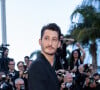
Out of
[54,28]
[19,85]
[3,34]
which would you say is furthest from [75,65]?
[54,28]

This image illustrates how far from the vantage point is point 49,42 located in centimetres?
219

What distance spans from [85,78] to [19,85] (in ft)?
5.14

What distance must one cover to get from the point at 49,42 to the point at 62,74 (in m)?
4.94

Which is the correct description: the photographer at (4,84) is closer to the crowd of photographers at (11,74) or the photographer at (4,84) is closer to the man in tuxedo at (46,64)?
the crowd of photographers at (11,74)

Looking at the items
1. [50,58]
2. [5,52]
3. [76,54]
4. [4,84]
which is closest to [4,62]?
[5,52]

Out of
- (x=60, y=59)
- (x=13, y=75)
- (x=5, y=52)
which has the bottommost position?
(x=13, y=75)

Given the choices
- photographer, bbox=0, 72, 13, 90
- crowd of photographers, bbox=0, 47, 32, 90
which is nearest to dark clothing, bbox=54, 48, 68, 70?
crowd of photographers, bbox=0, 47, 32, 90

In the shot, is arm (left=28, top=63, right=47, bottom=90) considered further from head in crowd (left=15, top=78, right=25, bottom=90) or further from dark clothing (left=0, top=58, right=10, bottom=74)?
dark clothing (left=0, top=58, right=10, bottom=74)

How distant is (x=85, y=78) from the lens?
7477 mm

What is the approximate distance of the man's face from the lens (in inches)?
86.2

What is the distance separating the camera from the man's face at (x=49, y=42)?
219cm

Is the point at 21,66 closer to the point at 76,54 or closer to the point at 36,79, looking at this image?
the point at 76,54

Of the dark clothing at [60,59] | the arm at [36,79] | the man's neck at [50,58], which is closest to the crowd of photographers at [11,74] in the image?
the dark clothing at [60,59]

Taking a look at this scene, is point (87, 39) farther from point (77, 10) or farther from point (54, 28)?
point (54, 28)
